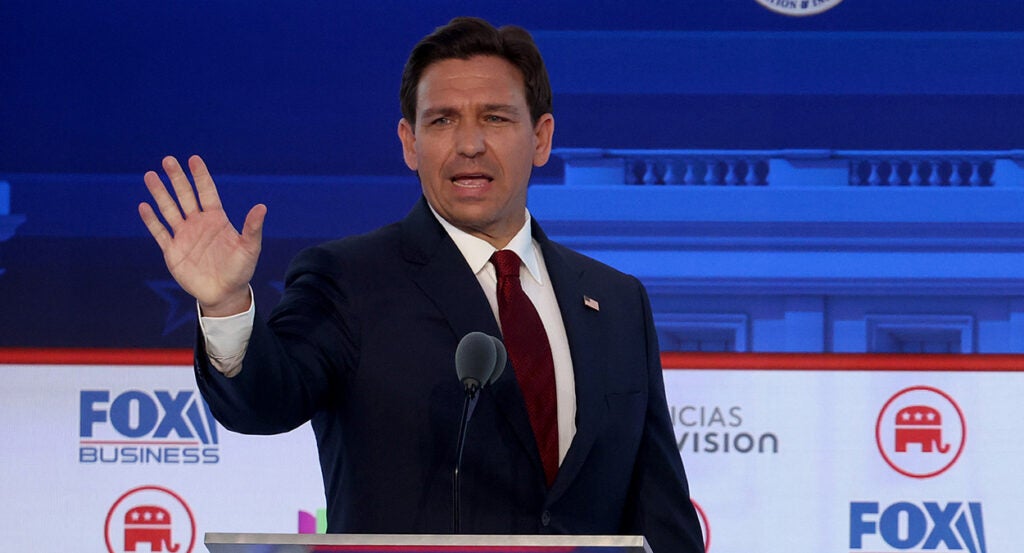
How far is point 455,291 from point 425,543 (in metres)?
0.95

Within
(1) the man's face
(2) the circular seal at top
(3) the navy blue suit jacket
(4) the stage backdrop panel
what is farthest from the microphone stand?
(2) the circular seal at top

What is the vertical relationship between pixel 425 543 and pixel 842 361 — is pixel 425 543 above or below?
below

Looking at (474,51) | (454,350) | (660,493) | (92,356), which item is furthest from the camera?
(92,356)

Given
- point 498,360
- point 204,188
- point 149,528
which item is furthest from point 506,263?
point 149,528

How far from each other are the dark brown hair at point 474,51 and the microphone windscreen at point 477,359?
0.79 m

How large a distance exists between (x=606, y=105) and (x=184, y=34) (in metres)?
1.27

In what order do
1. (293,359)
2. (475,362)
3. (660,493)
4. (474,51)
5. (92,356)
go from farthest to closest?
(92,356)
(474,51)
(660,493)
(293,359)
(475,362)

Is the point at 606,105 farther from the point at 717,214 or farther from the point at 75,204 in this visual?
the point at 75,204

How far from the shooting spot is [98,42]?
13.8 ft

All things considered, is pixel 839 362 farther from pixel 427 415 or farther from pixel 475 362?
pixel 475 362

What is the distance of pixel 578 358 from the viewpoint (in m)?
2.53

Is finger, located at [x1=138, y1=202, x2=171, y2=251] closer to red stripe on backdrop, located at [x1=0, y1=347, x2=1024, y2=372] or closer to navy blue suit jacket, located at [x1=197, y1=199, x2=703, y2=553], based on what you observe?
navy blue suit jacket, located at [x1=197, y1=199, x2=703, y2=553]

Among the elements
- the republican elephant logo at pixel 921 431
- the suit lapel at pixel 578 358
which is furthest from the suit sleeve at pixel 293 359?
the republican elephant logo at pixel 921 431

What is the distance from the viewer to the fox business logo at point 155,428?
3973mm
